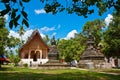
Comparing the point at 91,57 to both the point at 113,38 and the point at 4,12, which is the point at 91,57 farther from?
the point at 4,12

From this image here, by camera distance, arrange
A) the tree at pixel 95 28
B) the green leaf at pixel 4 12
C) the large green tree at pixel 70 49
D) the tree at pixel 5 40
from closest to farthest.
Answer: the green leaf at pixel 4 12
the tree at pixel 5 40
the large green tree at pixel 70 49
the tree at pixel 95 28

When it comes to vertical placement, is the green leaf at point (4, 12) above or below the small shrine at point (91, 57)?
below

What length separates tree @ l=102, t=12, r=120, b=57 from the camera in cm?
3941

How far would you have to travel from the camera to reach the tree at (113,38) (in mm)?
39406

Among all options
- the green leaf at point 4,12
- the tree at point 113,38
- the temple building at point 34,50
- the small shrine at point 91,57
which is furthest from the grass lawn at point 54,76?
the temple building at point 34,50

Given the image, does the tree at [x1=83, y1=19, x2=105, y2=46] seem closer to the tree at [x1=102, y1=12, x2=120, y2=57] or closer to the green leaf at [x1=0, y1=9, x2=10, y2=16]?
the tree at [x1=102, y1=12, x2=120, y2=57]

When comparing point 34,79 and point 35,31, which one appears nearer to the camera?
point 34,79

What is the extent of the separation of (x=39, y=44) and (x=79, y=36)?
18.2 meters

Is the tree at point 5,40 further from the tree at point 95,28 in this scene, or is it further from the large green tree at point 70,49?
the tree at point 95,28

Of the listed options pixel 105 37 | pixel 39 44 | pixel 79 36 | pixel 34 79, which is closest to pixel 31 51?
pixel 39 44

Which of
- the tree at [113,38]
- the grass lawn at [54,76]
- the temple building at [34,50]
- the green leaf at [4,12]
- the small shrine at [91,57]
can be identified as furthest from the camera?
the temple building at [34,50]

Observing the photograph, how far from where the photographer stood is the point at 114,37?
4122 cm

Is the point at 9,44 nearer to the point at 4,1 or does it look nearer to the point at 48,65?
the point at 48,65

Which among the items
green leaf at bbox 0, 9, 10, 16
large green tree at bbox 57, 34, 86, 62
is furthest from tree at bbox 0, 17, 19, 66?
green leaf at bbox 0, 9, 10, 16
